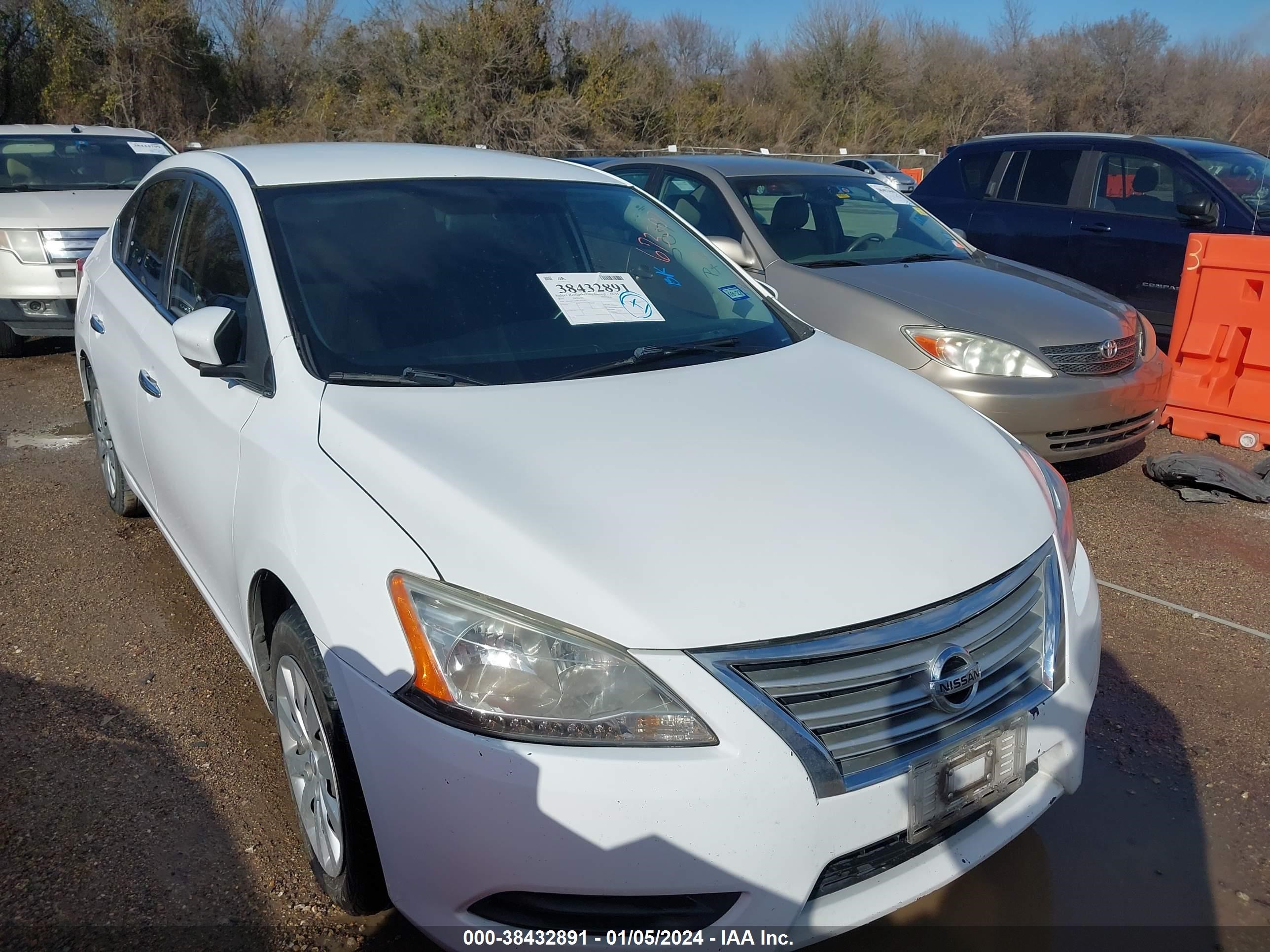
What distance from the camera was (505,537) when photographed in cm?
196

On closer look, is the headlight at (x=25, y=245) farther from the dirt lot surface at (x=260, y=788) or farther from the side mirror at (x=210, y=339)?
the side mirror at (x=210, y=339)

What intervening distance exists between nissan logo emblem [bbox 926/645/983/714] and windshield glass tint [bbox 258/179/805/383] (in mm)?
1220

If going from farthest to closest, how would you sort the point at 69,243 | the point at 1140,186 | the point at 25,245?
the point at 1140,186, the point at 69,243, the point at 25,245

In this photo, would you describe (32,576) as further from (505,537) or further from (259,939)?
(505,537)

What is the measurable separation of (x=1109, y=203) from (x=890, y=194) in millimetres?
2392

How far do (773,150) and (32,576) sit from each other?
37.0 m

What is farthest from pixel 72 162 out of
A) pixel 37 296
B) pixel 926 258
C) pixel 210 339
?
pixel 210 339

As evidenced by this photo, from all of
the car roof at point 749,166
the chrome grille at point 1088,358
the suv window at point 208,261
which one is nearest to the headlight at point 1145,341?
the chrome grille at point 1088,358

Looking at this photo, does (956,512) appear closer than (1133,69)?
Yes

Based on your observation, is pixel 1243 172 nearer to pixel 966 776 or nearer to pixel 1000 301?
pixel 1000 301

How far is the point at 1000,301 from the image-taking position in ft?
17.0

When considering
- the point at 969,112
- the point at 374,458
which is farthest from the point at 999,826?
the point at 969,112

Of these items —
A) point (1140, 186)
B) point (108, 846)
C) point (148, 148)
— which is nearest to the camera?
point (108, 846)

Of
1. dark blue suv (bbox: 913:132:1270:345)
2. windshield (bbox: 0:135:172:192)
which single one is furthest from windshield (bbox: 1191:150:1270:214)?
windshield (bbox: 0:135:172:192)
